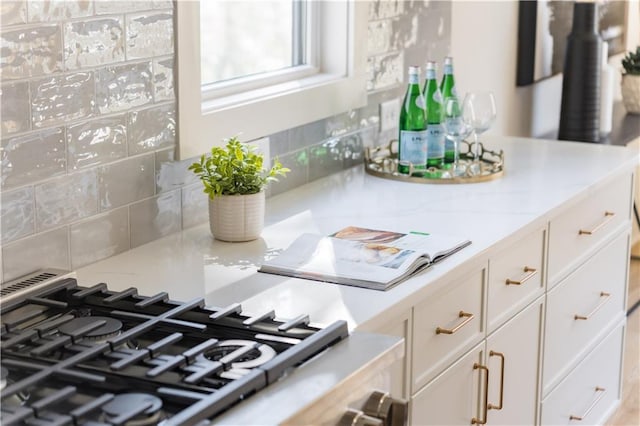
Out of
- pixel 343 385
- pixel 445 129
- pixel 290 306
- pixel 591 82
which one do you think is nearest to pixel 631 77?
pixel 591 82

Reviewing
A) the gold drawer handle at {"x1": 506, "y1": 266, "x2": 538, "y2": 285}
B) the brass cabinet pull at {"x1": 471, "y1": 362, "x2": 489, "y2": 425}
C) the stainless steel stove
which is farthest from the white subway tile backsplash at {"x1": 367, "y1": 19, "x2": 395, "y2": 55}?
the stainless steel stove

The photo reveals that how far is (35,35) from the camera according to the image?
1801 mm

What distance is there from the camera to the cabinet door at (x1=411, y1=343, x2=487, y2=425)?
6.69 feet

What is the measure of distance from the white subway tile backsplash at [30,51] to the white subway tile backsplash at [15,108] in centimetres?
2

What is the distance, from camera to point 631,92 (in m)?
4.71

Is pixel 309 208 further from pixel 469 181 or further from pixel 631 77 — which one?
pixel 631 77

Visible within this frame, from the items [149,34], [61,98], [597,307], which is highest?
[149,34]

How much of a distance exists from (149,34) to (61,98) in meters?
0.28

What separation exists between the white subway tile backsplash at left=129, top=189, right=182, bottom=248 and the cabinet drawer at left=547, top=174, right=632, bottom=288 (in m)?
0.93

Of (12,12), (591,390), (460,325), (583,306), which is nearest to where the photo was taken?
(12,12)

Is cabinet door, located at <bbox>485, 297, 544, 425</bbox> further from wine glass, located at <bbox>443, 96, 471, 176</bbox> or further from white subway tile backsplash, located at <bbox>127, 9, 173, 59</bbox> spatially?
white subway tile backsplash, located at <bbox>127, 9, 173, 59</bbox>

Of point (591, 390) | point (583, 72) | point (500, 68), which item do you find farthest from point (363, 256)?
point (583, 72)

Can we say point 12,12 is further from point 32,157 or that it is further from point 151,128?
point 151,128

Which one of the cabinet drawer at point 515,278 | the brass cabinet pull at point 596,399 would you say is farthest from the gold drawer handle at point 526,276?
the brass cabinet pull at point 596,399
